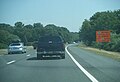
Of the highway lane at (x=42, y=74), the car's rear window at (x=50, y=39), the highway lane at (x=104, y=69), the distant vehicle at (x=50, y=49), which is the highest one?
the car's rear window at (x=50, y=39)

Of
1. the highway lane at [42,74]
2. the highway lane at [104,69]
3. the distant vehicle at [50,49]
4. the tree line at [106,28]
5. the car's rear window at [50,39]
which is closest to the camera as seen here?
the highway lane at [42,74]

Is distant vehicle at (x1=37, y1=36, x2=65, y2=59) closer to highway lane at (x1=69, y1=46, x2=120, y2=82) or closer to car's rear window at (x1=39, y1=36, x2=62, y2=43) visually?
car's rear window at (x1=39, y1=36, x2=62, y2=43)

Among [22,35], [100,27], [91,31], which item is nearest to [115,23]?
[100,27]

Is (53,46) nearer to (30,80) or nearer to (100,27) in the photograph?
(30,80)

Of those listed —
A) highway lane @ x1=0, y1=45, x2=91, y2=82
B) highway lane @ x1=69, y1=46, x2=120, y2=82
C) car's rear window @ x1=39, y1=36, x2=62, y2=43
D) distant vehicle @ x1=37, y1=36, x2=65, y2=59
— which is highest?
car's rear window @ x1=39, y1=36, x2=62, y2=43

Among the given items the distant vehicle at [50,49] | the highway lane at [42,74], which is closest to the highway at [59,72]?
the highway lane at [42,74]

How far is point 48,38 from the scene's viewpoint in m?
31.6

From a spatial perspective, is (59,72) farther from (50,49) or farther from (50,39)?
(50,39)

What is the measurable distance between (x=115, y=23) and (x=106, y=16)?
6.50m

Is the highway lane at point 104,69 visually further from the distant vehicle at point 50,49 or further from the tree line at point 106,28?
the tree line at point 106,28

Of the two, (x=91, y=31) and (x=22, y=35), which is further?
(x=22, y=35)

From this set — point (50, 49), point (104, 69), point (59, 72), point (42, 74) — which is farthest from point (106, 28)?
point (42, 74)

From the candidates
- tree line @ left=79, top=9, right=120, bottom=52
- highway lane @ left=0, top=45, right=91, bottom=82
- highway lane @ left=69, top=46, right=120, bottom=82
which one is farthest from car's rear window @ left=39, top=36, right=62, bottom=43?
tree line @ left=79, top=9, right=120, bottom=52

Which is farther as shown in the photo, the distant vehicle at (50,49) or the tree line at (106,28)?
the tree line at (106,28)
